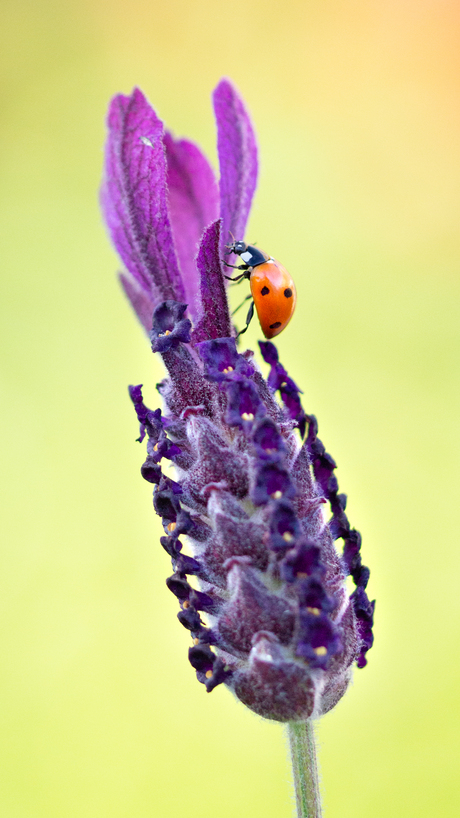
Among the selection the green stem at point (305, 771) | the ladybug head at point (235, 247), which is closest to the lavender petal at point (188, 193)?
the ladybug head at point (235, 247)

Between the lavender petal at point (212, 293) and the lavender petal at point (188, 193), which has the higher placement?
the lavender petal at point (188, 193)

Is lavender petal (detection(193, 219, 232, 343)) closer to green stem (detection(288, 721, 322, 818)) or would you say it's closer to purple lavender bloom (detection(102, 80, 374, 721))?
purple lavender bloom (detection(102, 80, 374, 721))

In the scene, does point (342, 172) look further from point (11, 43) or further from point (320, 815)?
point (320, 815)

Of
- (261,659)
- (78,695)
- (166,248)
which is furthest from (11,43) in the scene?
(261,659)

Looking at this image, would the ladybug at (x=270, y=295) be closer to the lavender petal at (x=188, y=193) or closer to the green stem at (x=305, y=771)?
the lavender petal at (x=188, y=193)

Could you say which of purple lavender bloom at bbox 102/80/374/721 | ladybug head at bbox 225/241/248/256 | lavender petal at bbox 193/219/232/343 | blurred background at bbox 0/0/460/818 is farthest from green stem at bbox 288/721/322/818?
blurred background at bbox 0/0/460/818
